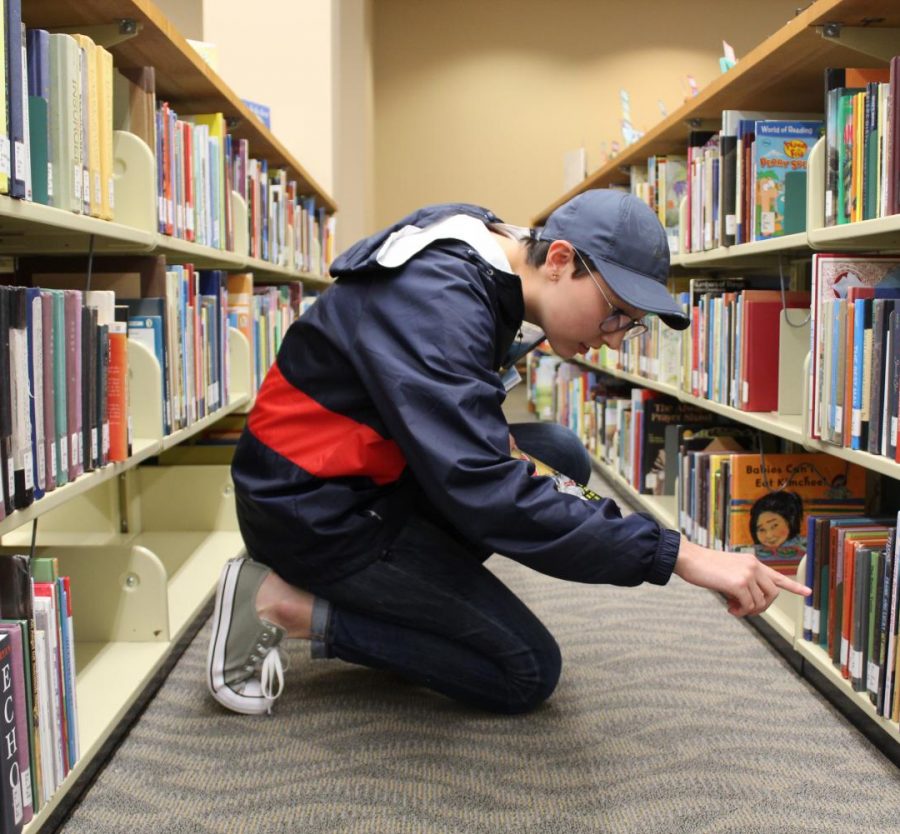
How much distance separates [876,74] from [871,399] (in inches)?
26.1

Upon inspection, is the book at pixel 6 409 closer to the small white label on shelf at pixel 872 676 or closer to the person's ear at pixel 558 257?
the person's ear at pixel 558 257

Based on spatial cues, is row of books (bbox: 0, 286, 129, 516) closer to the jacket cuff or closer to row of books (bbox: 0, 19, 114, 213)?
row of books (bbox: 0, 19, 114, 213)

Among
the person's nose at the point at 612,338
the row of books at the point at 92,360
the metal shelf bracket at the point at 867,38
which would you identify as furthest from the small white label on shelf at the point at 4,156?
the metal shelf bracket at the point at 867,38

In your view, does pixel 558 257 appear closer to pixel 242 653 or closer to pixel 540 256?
pixel 540 256

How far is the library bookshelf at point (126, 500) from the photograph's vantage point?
146cm

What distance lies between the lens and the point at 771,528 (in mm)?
2350

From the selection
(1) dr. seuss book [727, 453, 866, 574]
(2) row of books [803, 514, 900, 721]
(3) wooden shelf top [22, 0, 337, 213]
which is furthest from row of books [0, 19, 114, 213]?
(1) dr. seuss book [727, 453, 866, 574]

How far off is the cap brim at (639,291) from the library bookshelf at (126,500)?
813mm

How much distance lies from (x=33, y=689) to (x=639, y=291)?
3.29 ft

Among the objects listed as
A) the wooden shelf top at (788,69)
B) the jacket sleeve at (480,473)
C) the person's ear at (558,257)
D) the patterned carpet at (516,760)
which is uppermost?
the wooden shelf top at (788,69)

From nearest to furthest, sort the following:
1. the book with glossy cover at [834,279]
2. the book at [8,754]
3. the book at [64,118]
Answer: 1. the book at [8,754]
2. the book at [64,118]
3. the book with glossy cover at [834,279]

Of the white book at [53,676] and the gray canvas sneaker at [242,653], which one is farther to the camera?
the gray canvas sneaker at [242,653]

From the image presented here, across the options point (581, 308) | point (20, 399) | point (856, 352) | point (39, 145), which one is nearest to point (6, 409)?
point (20, 399)

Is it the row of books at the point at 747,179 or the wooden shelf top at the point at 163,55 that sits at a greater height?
the wooden shelf top at the point at 163,55
